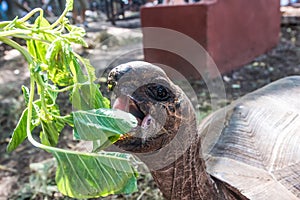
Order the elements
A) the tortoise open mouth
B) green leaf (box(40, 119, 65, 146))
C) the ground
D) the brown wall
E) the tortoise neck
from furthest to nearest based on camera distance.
Result: the brown wall < the ground < the tortoise neck < the tortoise open mouth < green leaf (box(40, 119, 65, 146))

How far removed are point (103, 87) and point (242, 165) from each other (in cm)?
216

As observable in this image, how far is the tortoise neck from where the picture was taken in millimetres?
1200

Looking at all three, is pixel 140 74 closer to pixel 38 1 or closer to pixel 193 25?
pixel 193 25

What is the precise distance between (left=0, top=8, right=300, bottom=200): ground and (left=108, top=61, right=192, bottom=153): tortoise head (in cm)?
62

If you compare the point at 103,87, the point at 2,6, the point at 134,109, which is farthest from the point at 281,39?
the point at 134,109

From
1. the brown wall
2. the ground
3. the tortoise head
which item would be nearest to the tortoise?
the tortoise head

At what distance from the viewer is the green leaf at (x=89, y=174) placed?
756mm

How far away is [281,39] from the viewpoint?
519cm

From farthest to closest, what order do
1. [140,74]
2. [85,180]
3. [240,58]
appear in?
1. [240,58]
2. [140,74]
3. [85,180]

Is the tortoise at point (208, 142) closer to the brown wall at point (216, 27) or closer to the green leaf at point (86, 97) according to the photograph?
the green leaf at point (86, 97)

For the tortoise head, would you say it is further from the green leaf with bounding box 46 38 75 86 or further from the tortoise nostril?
the green leaf with bounding box 46 38 75 86

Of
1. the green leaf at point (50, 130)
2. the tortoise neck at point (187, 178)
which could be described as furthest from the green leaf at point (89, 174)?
the tortoise neck at point (187, 178)

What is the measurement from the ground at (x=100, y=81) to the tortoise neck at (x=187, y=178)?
0.62 meters

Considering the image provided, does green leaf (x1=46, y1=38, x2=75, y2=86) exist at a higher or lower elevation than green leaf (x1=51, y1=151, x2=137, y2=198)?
higher
